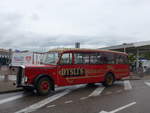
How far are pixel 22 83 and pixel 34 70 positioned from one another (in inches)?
34.3

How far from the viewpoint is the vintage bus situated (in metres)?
9.39

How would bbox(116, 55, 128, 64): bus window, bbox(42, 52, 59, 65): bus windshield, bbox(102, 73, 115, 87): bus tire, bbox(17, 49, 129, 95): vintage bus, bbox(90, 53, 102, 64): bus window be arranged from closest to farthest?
bbox(17, 49, 129, 95): vintage bus, bbox(42, 52, 59, 65): bus windshield, bbox(90, 53, 102, 64): bus window, bbox(102, 73, 115, 87): bus tire, bbox(116, 55, 128, 64): bus window

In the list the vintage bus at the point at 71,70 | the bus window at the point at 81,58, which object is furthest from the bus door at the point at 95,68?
the bus window at the point at 81,58

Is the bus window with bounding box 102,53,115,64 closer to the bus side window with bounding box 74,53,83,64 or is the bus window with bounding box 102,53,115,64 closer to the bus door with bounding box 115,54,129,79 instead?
the bus door with bounding box 115,54,129,79

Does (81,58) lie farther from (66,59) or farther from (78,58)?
(66,59)

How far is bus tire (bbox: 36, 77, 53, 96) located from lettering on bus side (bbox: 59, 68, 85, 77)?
2.80 feet

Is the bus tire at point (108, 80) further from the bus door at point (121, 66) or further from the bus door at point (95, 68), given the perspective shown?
the bus door at point (121, 66)

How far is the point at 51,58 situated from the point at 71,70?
4.22 ft

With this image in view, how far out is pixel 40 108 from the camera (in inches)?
278

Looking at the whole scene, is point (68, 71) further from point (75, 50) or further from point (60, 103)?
point (60, 103)

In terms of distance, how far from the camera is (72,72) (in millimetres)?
10875

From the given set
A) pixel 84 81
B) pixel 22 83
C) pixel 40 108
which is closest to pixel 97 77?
pixel 84 81

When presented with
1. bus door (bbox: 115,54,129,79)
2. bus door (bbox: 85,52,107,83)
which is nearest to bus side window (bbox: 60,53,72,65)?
bus door (bbox: 85,52,107,83)

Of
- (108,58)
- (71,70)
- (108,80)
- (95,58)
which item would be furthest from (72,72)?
(108,58)
